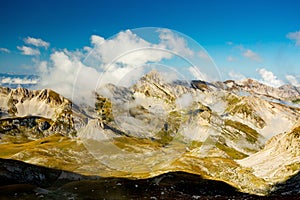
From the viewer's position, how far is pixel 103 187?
69.0 metres

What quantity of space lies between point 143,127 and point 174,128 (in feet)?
11.9

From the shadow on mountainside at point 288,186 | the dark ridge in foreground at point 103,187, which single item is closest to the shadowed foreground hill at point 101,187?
the dark ridge in foreground at point 103,187

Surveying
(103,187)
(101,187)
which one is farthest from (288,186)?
(101,187)

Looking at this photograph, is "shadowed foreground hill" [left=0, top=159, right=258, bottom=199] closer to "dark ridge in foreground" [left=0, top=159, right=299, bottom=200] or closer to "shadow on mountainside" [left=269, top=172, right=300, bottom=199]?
"dark ridge in foreground" [left=0, top=159, right=299, bottom=200]

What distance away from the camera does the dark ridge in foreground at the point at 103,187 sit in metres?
57.0

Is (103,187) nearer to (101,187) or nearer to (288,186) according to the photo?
(101,187)

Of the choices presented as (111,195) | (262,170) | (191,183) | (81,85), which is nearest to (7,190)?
(111,195)

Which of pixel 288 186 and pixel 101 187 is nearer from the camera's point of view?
pixel 101 187

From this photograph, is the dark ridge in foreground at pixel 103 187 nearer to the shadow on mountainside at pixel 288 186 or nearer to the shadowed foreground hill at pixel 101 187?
the shadowed foreground hill at pixel 101 187

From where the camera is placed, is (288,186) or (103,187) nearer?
(103,187)

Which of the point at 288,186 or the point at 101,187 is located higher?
the point at 101,187

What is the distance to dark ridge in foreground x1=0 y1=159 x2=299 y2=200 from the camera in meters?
57.0

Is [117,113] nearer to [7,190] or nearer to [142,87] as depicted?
[142,87]

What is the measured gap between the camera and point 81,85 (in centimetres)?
2370
